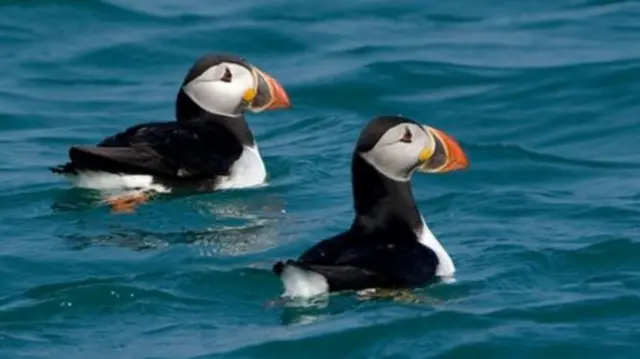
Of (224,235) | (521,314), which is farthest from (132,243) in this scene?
(521,314)

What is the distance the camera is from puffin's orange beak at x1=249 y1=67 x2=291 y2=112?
13133 millimetres

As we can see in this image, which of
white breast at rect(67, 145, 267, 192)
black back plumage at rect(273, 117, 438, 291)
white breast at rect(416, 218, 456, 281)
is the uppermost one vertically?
black back plumage at rect(273, 117, 438, 291)

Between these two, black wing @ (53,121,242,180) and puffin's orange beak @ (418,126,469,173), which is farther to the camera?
black wing @ (53,121,242,180)

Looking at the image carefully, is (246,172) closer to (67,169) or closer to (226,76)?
(226,76)

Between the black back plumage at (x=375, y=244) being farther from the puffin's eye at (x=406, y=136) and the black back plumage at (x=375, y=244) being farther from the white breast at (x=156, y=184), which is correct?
the white breast at (x=156, y=184)

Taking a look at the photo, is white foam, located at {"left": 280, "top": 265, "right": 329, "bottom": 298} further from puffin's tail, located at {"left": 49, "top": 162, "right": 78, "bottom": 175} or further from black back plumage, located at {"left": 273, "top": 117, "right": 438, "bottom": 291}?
puffin's tail, located at {"left": 49, "top": 162, "right": 78, "bottom": 175}

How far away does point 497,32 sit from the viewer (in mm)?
17516

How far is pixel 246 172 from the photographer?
41.6 feet

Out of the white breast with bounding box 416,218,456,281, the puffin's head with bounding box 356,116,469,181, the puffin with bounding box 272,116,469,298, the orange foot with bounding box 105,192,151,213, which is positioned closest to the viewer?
the puffin with bounding box 272,116,469,298

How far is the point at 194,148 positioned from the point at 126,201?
0.61m

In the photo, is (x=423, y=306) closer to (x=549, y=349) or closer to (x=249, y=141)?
(x=549, y=349)

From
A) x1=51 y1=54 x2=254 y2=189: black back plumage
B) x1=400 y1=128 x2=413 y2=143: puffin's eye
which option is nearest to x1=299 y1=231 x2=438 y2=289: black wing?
x1=400 y1=128 x2=413 y2=143: puffin's eye

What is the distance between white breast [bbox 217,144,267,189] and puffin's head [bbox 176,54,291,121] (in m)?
0.35

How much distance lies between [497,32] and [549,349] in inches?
330
